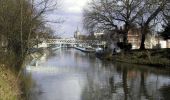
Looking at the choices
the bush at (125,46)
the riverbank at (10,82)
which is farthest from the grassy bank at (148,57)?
the riverbank at (10,82)

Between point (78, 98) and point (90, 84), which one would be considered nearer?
point (78, 98)

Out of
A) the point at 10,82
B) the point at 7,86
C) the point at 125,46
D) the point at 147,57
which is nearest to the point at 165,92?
the point at 10,82

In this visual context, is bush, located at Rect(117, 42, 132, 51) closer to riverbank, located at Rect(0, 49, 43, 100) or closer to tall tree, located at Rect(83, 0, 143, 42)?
tall tree, located at Rect(83, 0, 143, 42)

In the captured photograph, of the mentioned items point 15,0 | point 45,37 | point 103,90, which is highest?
point 15,0

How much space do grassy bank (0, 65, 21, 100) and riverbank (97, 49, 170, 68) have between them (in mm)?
27788

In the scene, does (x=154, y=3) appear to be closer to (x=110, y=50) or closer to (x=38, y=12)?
(x=110, y=50)

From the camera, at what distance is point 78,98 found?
23891mm

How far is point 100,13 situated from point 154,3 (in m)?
9.01

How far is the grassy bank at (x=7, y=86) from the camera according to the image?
19188 mm

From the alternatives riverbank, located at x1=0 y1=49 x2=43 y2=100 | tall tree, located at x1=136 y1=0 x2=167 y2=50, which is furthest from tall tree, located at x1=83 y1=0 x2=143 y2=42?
riverbank, located at x1=0 y1=49 x2=43 y2=100

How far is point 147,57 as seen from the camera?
57.7 meters

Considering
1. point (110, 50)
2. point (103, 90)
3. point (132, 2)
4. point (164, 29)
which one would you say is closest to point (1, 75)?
point (103, 90)

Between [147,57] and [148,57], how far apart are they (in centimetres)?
97

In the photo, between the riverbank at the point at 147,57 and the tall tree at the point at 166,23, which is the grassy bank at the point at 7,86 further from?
the tall tree at the point at 166,23
